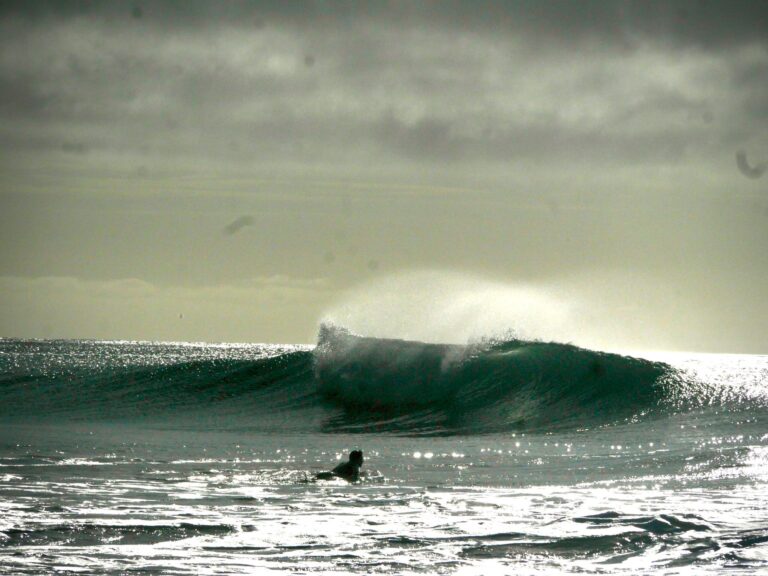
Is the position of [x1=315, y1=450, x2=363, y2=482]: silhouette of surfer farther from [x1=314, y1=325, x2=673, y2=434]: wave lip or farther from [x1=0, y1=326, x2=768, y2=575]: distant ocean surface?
[x1=314, y1=325, x2=673, y2=434]: wave lip

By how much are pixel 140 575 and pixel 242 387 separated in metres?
22.8

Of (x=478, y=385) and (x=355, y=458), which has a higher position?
(x=478, y=385)

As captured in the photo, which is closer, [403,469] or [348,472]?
[348,472]

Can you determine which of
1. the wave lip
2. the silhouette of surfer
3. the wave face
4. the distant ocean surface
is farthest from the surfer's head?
the wave lip

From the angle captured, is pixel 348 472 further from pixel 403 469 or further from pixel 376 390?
pixel 376 390

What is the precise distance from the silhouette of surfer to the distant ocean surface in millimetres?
261

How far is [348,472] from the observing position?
42.1ft

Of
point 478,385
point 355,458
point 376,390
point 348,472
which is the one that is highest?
point 478,385

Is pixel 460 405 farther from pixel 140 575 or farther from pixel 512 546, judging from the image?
pixel 140 575

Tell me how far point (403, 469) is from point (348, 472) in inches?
60.3

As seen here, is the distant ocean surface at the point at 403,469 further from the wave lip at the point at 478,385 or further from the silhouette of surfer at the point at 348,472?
the silhouette of surfer at the point at 348,472

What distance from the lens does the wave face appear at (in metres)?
23.0

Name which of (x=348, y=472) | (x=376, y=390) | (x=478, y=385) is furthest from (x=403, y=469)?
(x=376, y=390)

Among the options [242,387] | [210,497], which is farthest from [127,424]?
[210,497]
